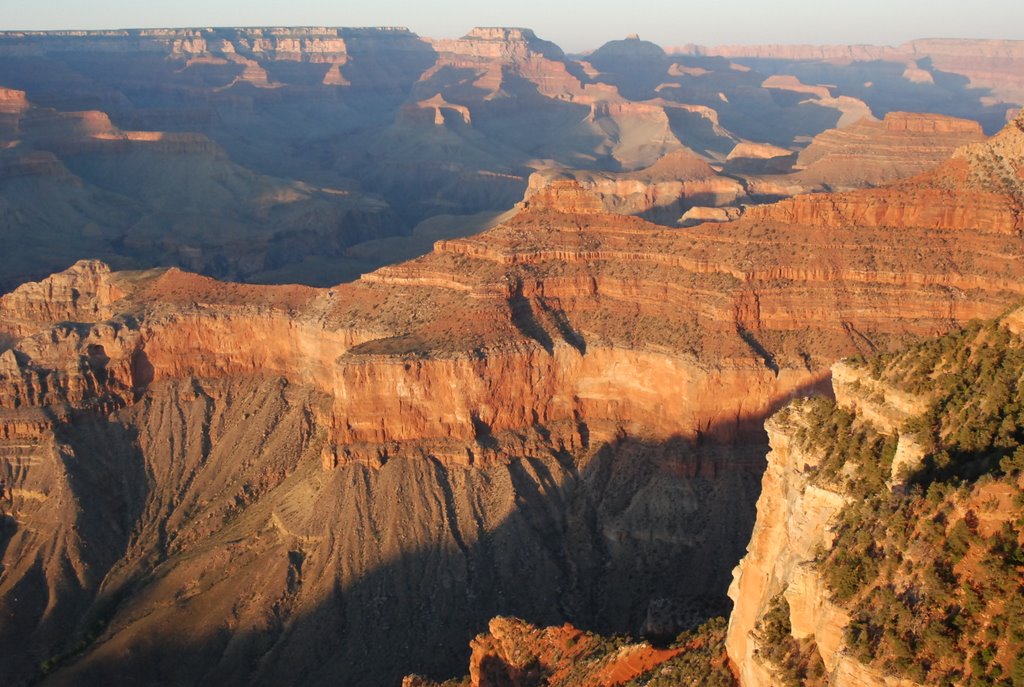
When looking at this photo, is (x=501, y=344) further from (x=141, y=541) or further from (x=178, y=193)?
(x=178, y=193)

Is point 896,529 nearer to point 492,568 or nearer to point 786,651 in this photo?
point 786,651

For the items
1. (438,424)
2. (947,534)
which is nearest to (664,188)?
(438,424)

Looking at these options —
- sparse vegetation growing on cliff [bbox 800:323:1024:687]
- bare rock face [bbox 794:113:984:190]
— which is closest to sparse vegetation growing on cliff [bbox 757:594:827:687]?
sparse vegetation growing on cliff [bbox 800:323:1024:687]

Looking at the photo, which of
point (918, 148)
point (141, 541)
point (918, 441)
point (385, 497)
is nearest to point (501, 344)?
point (385, 497)

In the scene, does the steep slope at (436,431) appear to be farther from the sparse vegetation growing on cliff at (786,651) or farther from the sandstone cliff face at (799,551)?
the sparse vegetation growing on cliff at (786,651)

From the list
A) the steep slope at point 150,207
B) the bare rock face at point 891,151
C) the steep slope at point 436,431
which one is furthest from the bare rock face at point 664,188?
the steep slope at point 436,431

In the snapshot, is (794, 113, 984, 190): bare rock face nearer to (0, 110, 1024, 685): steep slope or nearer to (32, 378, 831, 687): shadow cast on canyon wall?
(0, 110, 1024, 685): steep slope

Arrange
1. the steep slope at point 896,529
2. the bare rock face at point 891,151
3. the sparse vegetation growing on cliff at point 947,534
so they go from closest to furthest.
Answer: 1. the sparse vegetation growing on cliff at point 947,534
2. the steep slope at point 896,529
3. the bare rock face at point 891,151

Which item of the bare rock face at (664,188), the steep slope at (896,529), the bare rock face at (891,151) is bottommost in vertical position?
the bare rock face at (664,188)
